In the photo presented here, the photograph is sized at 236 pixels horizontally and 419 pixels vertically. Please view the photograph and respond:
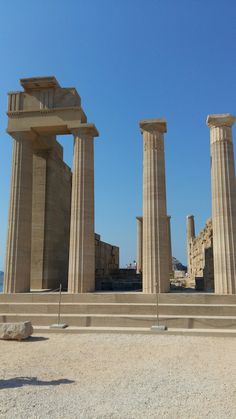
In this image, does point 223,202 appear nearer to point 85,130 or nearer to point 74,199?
point 74,199

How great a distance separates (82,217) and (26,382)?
12075 millimetres

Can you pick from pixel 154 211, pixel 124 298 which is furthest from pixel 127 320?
pixel 154 211

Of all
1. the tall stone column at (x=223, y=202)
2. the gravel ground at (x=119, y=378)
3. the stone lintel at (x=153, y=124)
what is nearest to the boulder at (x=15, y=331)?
the gravel ground at (x=119, y=378)

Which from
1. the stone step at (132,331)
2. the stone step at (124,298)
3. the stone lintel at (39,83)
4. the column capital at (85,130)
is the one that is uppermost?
the stone lintel at (39,83)

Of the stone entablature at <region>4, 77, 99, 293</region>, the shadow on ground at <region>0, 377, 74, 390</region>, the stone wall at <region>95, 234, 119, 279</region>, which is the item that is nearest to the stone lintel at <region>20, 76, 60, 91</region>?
the stone entablature at <region>4, 77, 99, 293</region>

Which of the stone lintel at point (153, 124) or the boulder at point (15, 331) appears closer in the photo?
the boulder at point (15, 331)

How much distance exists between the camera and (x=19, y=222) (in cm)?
2088

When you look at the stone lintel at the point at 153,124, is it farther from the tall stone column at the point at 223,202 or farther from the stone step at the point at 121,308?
the stone step at the point at 121,308

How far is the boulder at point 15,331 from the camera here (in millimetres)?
13781

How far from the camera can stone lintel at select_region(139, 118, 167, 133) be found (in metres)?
20.6

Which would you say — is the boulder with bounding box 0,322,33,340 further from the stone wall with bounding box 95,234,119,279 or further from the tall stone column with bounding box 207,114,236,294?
the stone wall with bounding box 95,234,119,279

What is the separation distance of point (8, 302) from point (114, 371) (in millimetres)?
11341

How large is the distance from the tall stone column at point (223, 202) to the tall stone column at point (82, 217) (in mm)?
6836

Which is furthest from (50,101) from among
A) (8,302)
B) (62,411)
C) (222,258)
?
(62,411)
